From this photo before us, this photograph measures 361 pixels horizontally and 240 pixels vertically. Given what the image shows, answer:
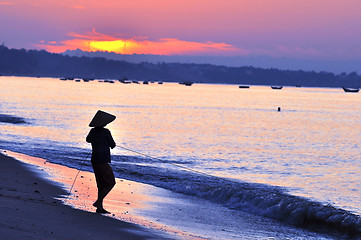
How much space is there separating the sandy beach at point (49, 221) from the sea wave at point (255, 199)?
220 inches

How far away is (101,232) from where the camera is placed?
30.5 feet

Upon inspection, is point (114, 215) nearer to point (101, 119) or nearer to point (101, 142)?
point (101, 142)

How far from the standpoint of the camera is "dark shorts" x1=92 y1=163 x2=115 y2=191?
11133 mm

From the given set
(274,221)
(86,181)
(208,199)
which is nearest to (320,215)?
(274,221)

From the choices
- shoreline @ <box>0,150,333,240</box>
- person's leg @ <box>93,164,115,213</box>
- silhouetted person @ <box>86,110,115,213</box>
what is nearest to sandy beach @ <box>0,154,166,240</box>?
shoreline @ <box>0,150,333,240</box>

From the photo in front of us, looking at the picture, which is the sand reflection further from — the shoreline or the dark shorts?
the dark shorts

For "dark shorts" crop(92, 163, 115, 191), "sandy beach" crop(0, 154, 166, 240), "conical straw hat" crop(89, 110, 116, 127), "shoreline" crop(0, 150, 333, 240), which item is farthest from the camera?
"dark shorts" crop(92, 163, 115, 191)

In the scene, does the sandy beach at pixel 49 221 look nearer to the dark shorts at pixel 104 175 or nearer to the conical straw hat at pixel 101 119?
the dark shorts at pixel 104 175

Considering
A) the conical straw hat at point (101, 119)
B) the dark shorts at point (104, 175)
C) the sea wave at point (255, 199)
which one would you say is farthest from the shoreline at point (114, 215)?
the conical straw hat at point (101, 119)

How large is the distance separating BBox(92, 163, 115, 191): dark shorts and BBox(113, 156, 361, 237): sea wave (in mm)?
5472

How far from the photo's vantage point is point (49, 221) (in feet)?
31.0

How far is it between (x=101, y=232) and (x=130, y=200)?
467 centimetres

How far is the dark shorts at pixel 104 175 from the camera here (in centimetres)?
1113

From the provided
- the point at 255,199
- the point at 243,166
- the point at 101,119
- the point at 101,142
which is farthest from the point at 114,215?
the point at 243,166
